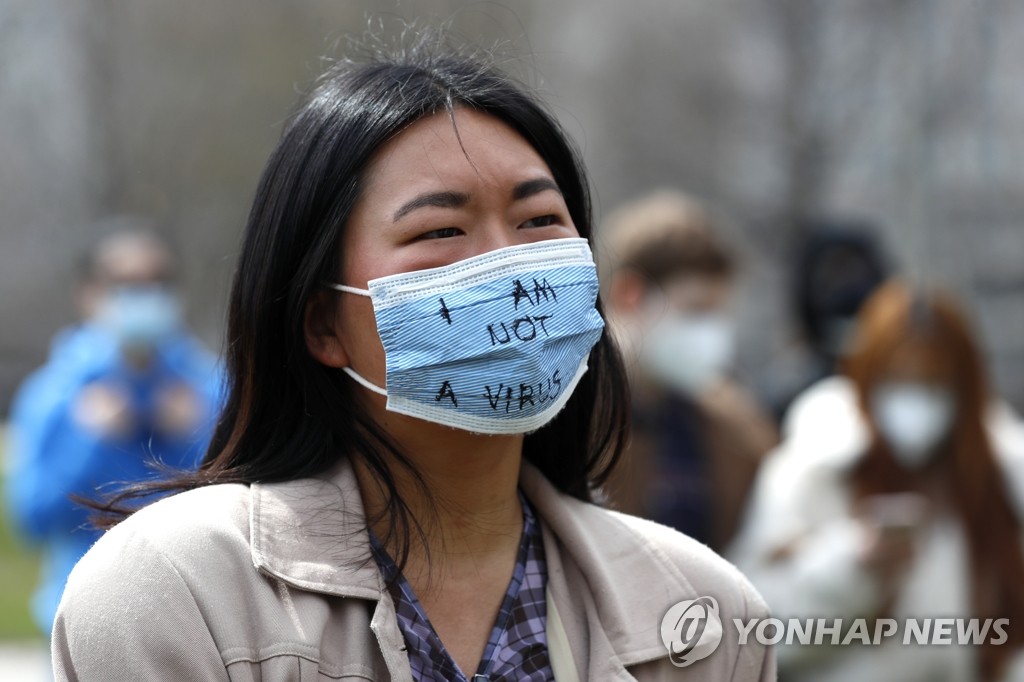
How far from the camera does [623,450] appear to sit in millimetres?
2678

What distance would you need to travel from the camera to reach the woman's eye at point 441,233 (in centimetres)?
228

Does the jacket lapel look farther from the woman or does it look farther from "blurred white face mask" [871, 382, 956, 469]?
"blurred white face mask" [871, 382, 956, 469]

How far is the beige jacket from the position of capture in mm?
2004

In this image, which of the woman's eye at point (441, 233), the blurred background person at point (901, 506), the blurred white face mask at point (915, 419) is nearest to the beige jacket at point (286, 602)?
the woman's eye at point (441, 233)

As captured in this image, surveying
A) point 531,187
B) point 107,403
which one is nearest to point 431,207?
point 531,187

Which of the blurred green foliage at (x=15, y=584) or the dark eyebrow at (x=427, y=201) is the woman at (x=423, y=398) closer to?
the dark eyebrow at (x=427, y=201)

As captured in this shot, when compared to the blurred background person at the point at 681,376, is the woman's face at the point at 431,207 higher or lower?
higher

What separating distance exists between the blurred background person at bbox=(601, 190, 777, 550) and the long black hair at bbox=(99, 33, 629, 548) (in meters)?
2.57

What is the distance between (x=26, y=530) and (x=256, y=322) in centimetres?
345

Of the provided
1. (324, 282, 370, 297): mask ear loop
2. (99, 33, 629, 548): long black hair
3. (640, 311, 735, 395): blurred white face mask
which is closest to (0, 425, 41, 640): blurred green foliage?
(640, 311, 735, 395): blurred white face mask

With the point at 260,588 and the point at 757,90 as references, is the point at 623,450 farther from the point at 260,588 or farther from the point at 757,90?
the point at 757,90

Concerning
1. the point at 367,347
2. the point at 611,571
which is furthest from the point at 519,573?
the point at 367,347

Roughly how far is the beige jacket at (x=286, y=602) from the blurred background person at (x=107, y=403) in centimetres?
269

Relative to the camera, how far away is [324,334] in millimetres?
2398
